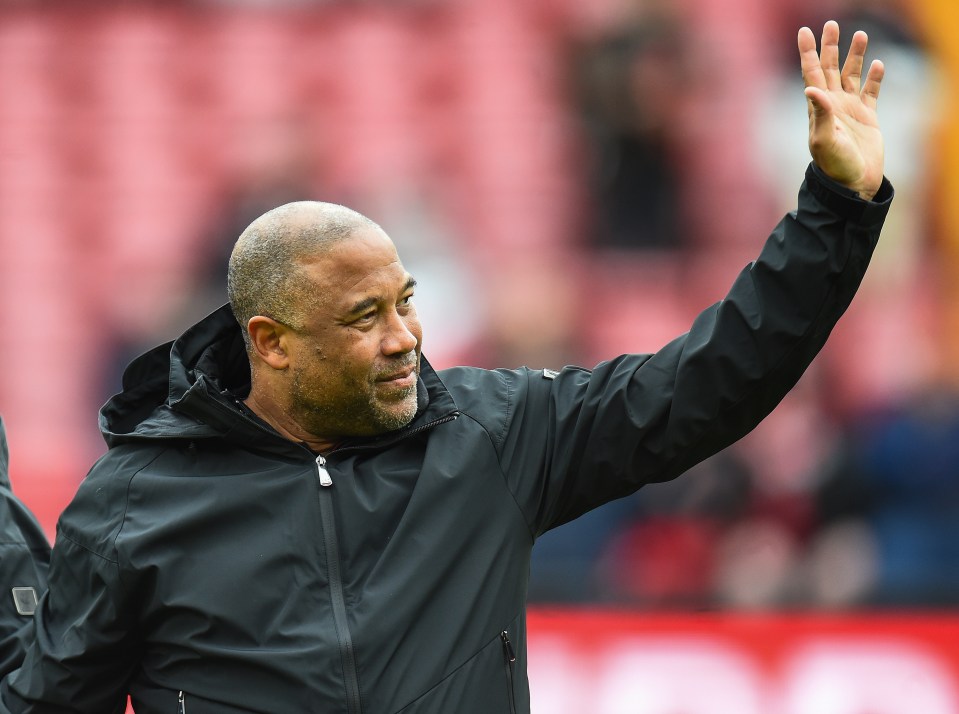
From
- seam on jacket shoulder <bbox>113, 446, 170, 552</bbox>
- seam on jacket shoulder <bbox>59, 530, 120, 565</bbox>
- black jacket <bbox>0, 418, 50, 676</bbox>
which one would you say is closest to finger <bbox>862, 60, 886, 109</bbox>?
seam on jacket shoulder <bbox>113, 446, 170, 552</bbox>

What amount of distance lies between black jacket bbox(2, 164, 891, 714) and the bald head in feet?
0.60

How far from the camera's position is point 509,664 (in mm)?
2422

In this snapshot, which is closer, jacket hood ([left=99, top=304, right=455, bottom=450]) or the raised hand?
the raised hand

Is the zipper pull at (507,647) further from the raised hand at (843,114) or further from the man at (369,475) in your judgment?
the raised hand at (843,114)

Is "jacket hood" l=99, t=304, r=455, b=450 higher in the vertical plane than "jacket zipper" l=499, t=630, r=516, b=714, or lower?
higher

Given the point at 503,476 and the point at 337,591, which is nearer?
the point at 337,591

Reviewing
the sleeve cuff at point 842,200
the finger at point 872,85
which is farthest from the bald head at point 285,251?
the finger at point 872,85

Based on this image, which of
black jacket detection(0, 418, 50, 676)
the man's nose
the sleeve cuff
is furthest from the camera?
black jacket detection(0, 418, 50, 676)

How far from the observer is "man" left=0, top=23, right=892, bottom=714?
232cm

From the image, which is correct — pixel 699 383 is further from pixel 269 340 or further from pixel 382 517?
pixel 269 340

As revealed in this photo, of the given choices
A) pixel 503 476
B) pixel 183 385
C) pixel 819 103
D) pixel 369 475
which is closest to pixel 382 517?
pixel 369 475

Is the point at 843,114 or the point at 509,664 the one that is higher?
the point at 843,114

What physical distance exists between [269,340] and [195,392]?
0.19 meters

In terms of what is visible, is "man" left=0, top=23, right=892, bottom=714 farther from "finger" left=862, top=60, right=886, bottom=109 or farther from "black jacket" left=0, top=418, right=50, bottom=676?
"black jacket" left=0, top=418, right=50, bottom=676
